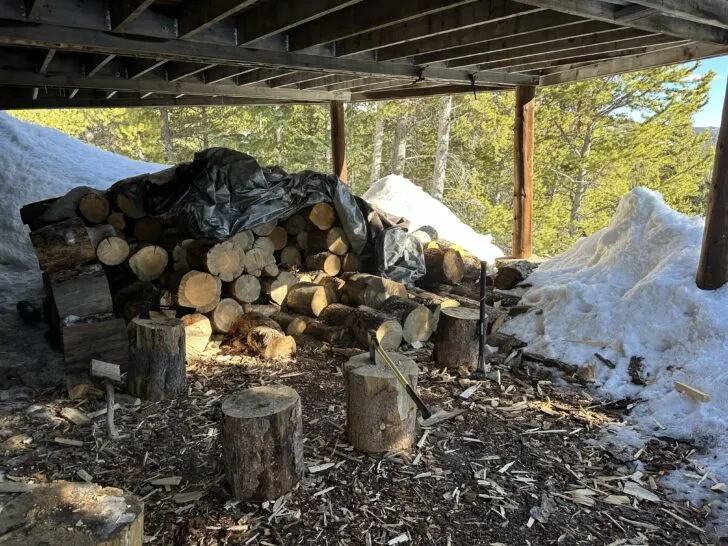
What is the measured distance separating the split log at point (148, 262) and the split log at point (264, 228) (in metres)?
1.09

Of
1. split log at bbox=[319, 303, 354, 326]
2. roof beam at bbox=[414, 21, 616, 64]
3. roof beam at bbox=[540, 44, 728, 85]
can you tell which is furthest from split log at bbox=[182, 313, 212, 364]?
roof beam at bbox=[540, 44, 728, 85]

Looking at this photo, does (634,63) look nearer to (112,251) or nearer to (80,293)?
(112,251)

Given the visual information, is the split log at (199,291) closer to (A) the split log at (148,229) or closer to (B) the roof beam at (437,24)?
(A) the split log at (148,229)

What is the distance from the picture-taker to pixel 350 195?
263 inches

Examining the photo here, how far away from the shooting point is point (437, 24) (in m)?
4.75

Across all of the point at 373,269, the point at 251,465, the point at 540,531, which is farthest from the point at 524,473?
the point at 373,269

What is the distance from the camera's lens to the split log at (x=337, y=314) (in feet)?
18.9

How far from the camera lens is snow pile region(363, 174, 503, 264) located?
980 cm

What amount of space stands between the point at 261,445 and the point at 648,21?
4.68m

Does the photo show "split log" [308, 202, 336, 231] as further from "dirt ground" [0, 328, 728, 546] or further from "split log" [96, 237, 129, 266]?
"dirt ground" [0, 328, 728, 546]

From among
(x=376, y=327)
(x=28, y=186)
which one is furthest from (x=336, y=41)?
(x=28, y=186)

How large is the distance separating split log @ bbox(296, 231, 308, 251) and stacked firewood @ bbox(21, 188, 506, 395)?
0.05 ft

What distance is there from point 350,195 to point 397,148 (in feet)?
39.0

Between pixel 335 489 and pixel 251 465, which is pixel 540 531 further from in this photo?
pixel 251 465
